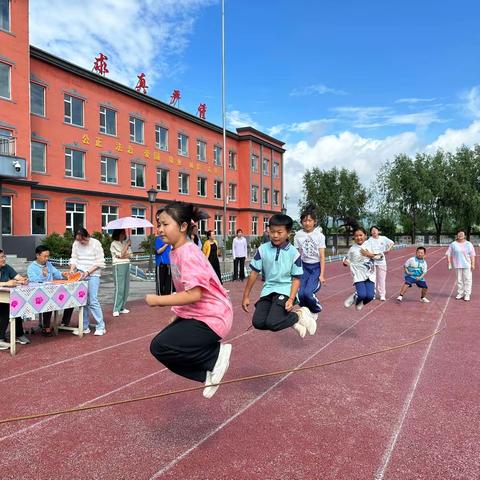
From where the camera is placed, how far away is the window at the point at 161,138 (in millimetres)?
34281

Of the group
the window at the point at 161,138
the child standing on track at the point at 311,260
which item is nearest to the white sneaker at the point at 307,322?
the child standing on track at the point at 311,260

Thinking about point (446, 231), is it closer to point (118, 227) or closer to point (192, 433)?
point (118, 227)

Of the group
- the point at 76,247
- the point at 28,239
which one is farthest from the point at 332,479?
the point at 28,239

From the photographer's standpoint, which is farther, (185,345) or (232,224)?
(232,224)

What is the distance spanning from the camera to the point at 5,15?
21750mm

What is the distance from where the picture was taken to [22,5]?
22.3 m

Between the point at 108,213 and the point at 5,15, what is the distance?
42.9 ft

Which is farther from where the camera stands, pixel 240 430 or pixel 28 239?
pixel 28 239

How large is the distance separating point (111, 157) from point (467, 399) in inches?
1149

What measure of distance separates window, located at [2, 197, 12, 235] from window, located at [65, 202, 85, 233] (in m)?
4.28

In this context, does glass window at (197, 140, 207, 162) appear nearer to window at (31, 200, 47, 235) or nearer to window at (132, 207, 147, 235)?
window at (132, 207, 147, 235)

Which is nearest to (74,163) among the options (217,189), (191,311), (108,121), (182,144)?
(108,121)

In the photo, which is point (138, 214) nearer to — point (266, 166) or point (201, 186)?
point (201, 186)

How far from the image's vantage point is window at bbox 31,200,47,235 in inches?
966
